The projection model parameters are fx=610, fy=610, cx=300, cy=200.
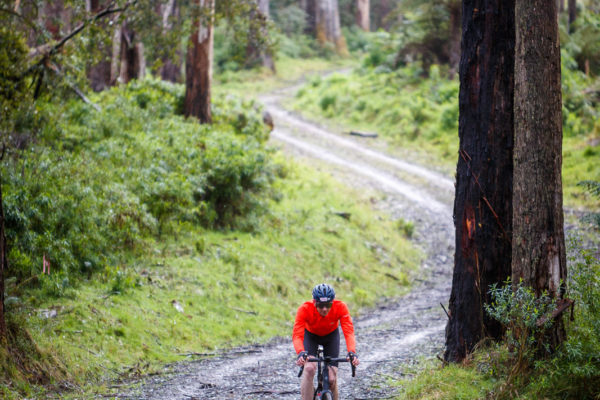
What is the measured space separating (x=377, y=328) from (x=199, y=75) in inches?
374

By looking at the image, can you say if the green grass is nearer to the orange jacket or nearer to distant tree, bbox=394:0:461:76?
distant tree, bbox=394:0:461:76

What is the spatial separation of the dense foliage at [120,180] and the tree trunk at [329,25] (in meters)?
30.8

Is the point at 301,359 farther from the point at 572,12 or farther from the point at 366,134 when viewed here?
the point at 572,12

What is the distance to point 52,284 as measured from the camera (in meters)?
9.20

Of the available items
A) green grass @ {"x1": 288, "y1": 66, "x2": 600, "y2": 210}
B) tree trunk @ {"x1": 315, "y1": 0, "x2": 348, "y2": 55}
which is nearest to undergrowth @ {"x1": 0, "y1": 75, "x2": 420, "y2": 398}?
green grass @ {"x1": 288, "y1": 66, "x2": 600, "y2": 210}

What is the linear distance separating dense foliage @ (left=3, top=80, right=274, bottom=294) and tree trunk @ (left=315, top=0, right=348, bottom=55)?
30776mm

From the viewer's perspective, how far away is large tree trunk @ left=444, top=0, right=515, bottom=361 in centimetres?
699

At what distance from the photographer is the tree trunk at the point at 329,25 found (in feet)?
153

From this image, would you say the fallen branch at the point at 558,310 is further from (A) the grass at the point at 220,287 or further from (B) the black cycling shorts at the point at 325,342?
(A) the grass at the point at 220,287

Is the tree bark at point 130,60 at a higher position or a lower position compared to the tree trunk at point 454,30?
lower

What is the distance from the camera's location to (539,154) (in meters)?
6.01

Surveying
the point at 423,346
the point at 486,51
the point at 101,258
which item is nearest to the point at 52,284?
the point at 101,258

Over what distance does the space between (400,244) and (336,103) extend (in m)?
15.2

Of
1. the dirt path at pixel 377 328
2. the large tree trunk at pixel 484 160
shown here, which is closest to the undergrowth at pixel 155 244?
the dirt path at pixel 377 328
